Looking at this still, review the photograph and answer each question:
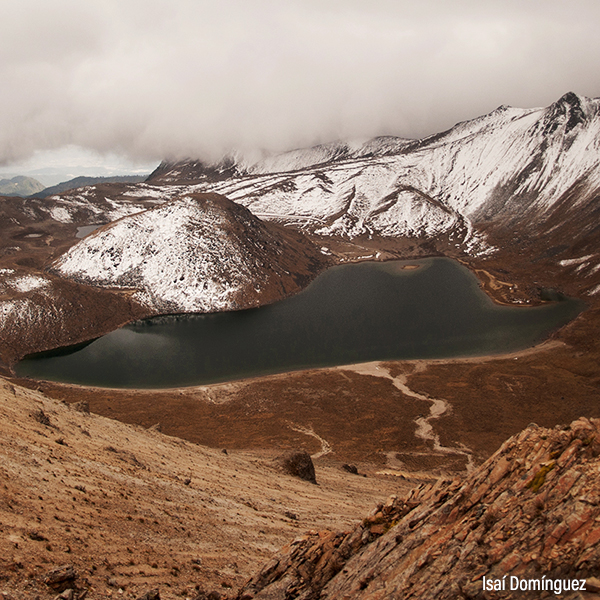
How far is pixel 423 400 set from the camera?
2771 inches

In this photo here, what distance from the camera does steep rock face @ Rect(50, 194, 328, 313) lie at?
423 feet

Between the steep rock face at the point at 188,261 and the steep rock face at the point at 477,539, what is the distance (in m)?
112

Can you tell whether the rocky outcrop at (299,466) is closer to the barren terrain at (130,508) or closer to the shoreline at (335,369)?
the barren terrain at (130,508)

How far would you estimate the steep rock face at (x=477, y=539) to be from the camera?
10227mm

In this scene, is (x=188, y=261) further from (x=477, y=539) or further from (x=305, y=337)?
(x=477, y=539)

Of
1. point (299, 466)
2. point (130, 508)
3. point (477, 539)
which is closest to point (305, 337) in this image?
point (299, 466)

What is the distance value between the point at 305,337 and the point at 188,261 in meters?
57.0

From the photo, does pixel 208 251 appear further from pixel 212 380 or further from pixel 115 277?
pixel 212 380

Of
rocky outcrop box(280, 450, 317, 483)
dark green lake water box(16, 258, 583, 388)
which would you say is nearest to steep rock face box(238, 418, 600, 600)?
rocky outcrop box(280, 450, 317, 483)

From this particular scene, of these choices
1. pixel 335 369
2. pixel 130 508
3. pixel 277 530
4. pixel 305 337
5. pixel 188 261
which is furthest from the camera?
pixel 188 261

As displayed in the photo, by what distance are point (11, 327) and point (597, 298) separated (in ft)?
535

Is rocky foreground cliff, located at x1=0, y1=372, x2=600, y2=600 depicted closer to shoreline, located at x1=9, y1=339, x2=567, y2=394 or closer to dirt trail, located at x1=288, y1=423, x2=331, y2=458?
dirt trail, located at x1=288, y1=423, x2=331, y2=458

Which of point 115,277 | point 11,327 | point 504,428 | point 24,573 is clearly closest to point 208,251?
point 115,277

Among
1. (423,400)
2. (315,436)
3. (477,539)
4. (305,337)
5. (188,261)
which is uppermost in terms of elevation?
(188,261)
